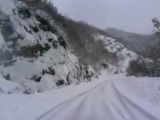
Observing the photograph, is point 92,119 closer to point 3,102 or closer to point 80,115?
point 80,115

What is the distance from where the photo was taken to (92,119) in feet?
36.8

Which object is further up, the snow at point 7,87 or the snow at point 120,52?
the snow at point 120,52

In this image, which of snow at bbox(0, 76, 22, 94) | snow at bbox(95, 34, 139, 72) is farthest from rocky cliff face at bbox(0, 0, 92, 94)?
snow at bbox(95, 34, 139, 72)

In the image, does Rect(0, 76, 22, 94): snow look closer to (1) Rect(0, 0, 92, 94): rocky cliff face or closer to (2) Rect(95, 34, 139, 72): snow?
(1) Rect(0, 0, 92, 94): rocky cliff face

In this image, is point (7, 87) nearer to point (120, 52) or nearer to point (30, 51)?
point (30, 51)

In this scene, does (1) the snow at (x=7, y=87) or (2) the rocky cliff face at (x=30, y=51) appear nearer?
(1) the snow at (x=7, y=87)

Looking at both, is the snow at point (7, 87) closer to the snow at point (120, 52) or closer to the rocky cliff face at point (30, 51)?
the rocky cliff face at point (30, 51)

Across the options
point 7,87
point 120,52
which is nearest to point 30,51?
point 7,87

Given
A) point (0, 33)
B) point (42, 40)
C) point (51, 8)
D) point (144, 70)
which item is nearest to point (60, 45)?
point (42, 40)

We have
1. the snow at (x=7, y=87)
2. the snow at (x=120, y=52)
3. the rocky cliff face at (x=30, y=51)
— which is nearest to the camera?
the snow at (x=7, y=87)

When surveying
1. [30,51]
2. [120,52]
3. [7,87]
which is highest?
[120,52]

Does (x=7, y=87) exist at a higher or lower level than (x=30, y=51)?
lower

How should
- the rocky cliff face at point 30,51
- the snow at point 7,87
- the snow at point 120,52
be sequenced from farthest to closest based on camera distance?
1. the snow at point 120,52
2. the rocky cliff face at point 30,51
3. the snow at point 7,87

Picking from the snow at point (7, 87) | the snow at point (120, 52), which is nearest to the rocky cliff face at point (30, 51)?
the snow at point (7, 87)
